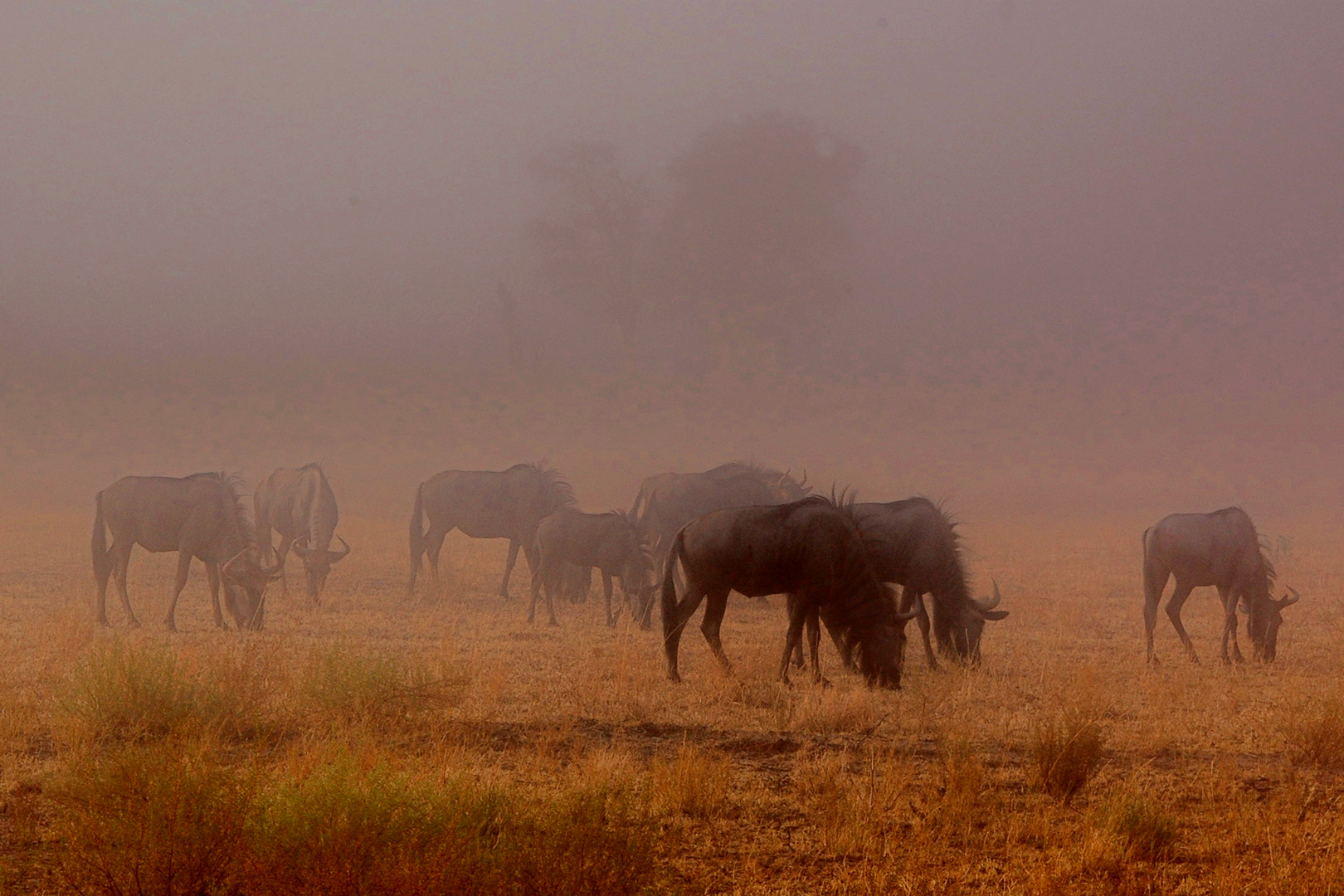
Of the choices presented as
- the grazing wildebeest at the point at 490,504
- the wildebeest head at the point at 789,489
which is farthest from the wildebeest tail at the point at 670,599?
the grazing wildebeest at the point at 490,504

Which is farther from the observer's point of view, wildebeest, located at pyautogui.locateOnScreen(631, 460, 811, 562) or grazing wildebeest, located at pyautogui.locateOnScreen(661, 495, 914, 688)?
wildebeest, located at pyautogui.locateOnScreen(631, 460, 811, 562)

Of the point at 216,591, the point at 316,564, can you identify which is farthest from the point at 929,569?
the point at 316,564

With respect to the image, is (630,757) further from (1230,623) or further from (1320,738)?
(1230,623)

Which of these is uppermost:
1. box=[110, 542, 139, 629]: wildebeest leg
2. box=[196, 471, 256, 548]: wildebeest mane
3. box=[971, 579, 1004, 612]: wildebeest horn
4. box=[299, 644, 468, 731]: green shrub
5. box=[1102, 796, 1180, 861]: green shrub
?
box=[196, 471, 256, 548]: wildebeest mane

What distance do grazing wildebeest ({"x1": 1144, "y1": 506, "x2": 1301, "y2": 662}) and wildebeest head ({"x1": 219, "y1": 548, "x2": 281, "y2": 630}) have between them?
34.0ft

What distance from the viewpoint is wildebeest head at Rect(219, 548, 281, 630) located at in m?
13.5

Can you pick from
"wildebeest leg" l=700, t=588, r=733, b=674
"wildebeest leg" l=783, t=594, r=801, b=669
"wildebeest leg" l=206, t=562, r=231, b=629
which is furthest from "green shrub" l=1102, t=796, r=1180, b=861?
"wildebeest leg" l=206, t=562, r=231, b=629

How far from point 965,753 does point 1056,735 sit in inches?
22.8

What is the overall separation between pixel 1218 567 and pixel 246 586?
1149 centimetres

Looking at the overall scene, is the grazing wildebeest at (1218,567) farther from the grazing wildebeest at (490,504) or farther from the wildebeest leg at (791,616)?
the grazing wildebeest at (490,504)

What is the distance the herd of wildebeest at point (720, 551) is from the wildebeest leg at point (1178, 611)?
32mm

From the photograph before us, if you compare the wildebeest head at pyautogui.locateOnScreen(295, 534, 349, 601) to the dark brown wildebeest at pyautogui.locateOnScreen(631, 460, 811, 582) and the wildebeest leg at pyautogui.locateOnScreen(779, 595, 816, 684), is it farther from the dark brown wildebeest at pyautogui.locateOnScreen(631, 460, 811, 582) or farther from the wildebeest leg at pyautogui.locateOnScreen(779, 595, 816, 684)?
the wildebeest leg at pyautogui.locateOnScreen(779, 595, 816, 684)

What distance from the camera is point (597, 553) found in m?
15.8

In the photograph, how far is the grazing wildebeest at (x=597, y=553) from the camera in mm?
15305
